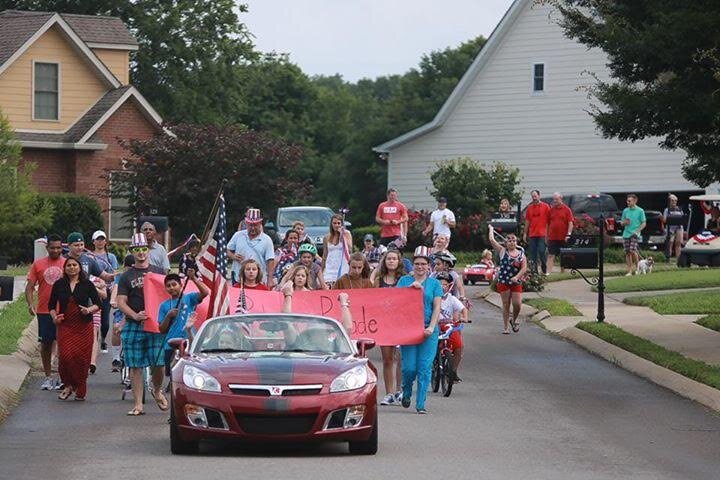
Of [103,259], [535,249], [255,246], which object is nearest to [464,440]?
[103,259]

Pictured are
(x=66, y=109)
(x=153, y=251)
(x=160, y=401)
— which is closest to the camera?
(x=160, y=401)

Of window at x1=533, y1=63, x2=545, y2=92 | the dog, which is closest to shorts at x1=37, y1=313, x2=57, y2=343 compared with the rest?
the dog

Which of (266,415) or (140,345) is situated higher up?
(140,345)

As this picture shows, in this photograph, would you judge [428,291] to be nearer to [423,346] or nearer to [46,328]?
[423,346]

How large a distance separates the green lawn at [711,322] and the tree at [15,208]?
2123 cm

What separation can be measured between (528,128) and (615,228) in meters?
10.2

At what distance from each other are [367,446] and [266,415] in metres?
1.04

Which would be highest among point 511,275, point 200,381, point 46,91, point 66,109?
point 46,91

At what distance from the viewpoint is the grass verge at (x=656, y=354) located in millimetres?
20484

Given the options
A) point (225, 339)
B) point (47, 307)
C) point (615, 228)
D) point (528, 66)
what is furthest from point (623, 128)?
point (528, 66)

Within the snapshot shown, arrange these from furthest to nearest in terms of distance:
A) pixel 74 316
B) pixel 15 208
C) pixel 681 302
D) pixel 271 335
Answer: pixel 15 208, pixel 681 302, pixel 74 316, pixel 271 335

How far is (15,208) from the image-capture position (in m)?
43.2

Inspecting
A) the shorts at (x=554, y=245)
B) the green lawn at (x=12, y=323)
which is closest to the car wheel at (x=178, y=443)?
the green lawn at (x=12, y=323)

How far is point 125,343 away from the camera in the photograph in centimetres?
1784
